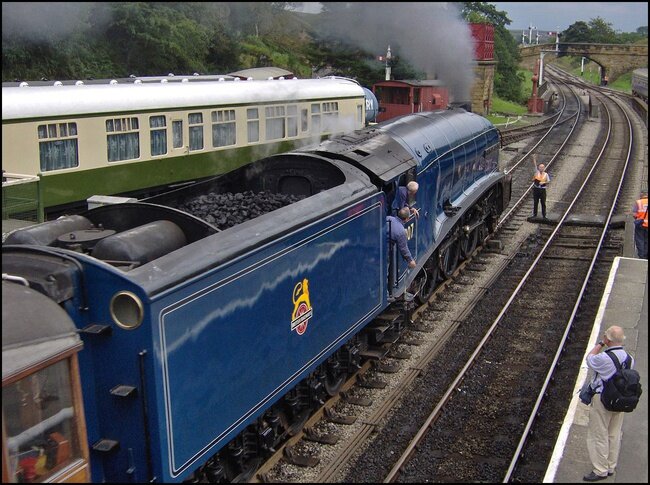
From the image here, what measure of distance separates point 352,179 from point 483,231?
6.84m

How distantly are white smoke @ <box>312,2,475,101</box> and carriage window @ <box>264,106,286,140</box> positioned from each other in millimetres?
3128

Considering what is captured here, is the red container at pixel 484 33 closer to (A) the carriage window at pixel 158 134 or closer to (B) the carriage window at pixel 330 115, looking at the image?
(B) the carriage window at pixel 330 115

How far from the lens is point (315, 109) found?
17.4 m

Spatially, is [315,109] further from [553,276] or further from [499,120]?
[499,120]

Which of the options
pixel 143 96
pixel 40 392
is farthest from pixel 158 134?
pixel 40 392

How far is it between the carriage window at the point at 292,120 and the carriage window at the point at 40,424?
12761 millimetres

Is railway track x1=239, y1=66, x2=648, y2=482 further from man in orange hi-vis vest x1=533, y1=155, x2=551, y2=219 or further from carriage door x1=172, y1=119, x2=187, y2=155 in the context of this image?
carriage door x1=172, y1=119, x2=187, y2=155

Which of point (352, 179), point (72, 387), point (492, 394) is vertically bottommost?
point (492, 394)

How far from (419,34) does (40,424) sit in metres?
7.17

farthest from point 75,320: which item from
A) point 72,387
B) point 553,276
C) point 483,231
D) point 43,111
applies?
point 483,231

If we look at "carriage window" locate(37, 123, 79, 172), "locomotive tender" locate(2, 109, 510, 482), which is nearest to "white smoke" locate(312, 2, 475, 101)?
"locomotive tender" locate(2, 109, 510, 482)

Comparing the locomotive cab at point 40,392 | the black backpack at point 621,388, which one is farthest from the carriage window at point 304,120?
the locomotive cab at point 40,392

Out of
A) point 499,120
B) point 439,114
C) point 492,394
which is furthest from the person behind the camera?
point 499,120

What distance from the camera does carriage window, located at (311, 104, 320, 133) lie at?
680 inches
